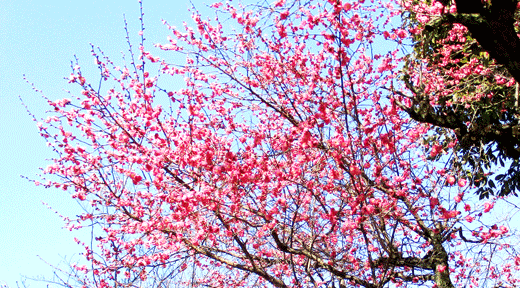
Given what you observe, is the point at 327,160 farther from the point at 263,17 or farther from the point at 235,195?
the point at 263,17

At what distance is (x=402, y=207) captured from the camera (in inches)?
245

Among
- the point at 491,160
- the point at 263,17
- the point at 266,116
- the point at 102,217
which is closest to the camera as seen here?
the point at 263,17

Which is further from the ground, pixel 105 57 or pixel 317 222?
pixel 105 57

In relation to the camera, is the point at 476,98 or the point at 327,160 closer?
the point at 327,160

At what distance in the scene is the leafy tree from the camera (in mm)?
5418

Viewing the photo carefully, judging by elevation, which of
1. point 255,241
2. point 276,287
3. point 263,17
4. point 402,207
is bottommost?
point 276,287

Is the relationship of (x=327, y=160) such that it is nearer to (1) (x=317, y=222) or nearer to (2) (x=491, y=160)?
(1) (x=317, y=222)

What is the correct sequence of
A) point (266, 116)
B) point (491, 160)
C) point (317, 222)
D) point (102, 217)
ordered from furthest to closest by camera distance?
point (491, 160) → point (266, 116) → point (102, 217) → point (317, 222)

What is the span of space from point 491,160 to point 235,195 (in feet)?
17.9

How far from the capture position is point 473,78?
22.1ft

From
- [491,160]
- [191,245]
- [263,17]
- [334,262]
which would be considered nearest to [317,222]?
[334,262]

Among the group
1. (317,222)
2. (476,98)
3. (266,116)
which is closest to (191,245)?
(317,222)

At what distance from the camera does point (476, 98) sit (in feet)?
23.8

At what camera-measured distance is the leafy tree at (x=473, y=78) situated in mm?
5418
